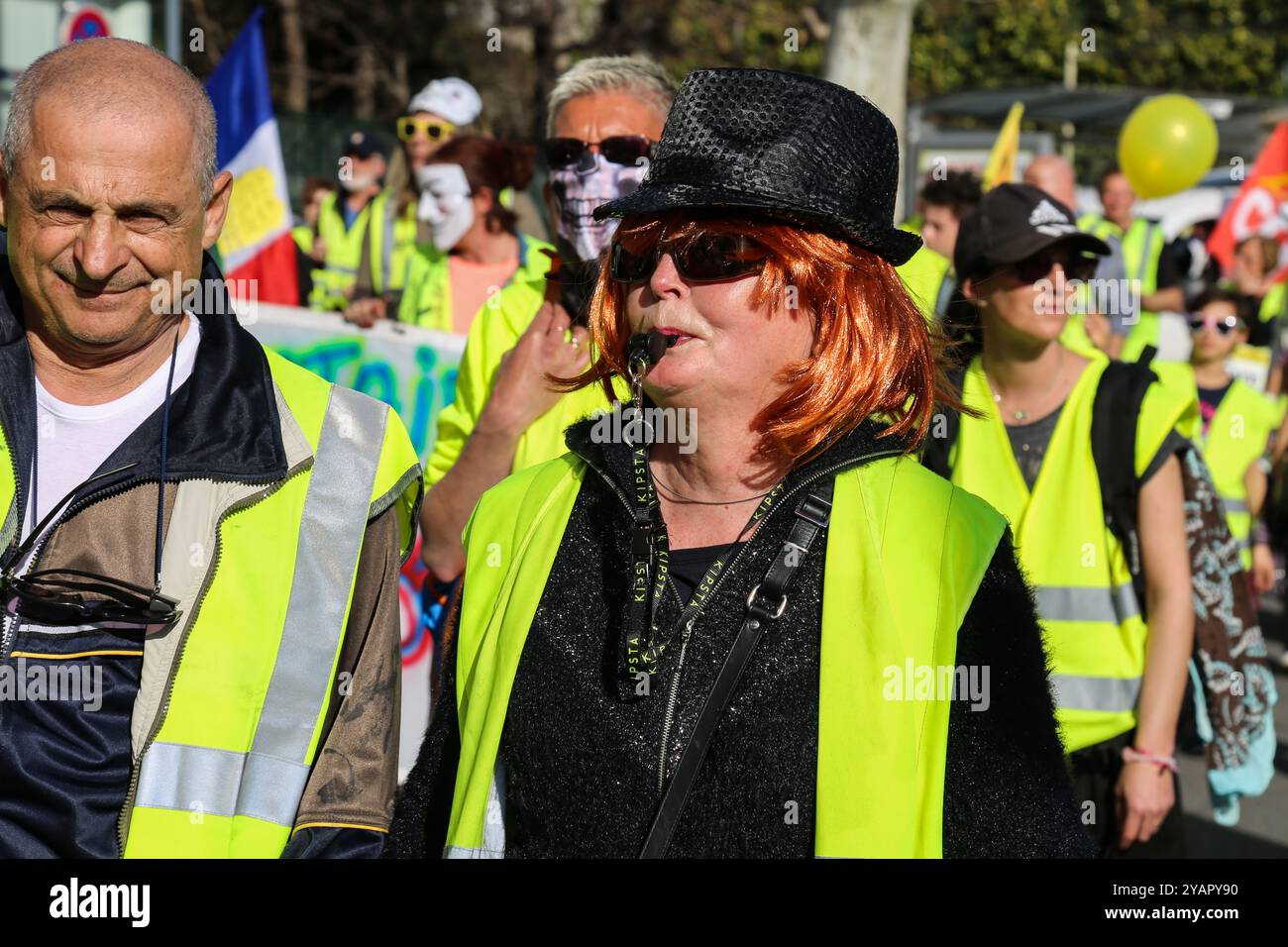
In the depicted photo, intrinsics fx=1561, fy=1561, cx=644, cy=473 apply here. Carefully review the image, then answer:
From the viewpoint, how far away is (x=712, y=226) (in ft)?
7.35

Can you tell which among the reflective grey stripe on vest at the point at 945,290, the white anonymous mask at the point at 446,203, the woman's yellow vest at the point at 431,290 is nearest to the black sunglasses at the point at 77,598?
the reflective grey stripe on vest at the point at 945,290

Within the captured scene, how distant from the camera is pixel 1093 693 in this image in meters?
3.59

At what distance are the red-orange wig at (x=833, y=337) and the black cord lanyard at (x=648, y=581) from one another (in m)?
0.13

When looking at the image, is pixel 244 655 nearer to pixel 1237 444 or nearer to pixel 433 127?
pixel 433 127

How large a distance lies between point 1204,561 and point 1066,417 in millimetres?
500

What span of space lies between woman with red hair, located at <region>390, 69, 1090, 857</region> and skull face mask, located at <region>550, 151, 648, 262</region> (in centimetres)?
103

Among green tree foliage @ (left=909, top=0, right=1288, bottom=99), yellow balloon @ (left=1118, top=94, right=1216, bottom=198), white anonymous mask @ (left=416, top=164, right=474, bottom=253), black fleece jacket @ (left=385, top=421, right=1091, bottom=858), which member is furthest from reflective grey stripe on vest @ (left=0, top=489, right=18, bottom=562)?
green tree foliage @ (left=909, top=0, right=1288, bottom=99)

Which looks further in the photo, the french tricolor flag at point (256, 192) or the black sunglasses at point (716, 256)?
the french tricolor flag at point (256, 192)

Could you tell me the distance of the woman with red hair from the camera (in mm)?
2100

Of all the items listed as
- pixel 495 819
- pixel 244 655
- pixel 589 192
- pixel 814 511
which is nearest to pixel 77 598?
pixel 244 655

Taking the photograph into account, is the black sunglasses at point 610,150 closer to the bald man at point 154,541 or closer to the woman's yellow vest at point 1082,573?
the woman's yellow vest at point 1082,573

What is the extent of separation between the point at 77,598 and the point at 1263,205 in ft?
36.0

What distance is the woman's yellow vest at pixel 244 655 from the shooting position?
232 centimetres
